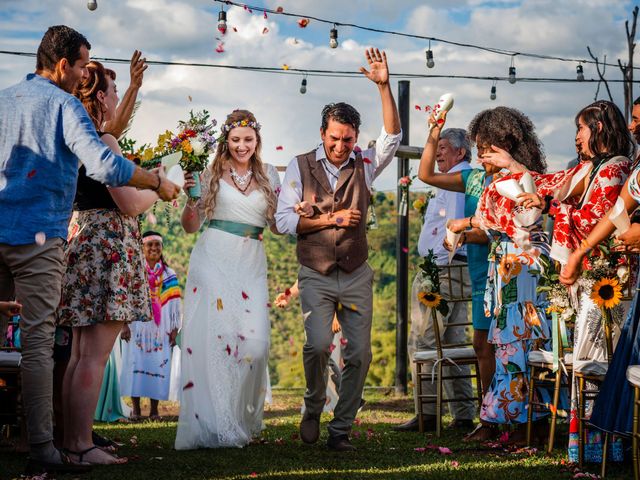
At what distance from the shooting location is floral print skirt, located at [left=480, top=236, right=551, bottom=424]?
620cm

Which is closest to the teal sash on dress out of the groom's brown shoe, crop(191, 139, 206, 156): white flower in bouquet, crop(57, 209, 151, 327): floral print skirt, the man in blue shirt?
crop(191, 139, 206, 156): white flower in bouquet

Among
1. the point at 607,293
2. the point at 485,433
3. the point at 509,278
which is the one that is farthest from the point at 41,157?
the point at 485,433

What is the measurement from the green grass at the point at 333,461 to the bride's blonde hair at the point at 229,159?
1.61m

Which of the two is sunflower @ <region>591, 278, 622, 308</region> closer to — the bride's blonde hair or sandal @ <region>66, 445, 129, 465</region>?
the bride's blonde hair

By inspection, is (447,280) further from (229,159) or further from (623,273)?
(623,273)

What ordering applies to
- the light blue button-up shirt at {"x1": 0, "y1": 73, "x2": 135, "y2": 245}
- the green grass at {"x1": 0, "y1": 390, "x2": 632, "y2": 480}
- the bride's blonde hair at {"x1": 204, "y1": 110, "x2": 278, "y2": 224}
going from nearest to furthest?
the light blue button-up shirt at {"x1": 0, "y1": 73, "x2": 135, "y2": 245}
the green grass at {"x1": 0, "y1": 390, "x2": 632, "y2": 480}
the bride's blonde hair at {"x1": 204, "y1": 110, "x2": 278, "y2": 224}

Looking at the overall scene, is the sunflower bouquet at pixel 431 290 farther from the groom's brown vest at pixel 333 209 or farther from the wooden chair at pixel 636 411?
the wooden chair at pixel 636 411

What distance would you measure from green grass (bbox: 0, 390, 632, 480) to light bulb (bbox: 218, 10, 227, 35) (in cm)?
509

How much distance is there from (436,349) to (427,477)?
2580 millimetres

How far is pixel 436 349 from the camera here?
7.55 m

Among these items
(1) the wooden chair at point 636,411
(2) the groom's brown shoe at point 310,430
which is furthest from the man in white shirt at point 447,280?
(1) the wooden chair at point 636,411

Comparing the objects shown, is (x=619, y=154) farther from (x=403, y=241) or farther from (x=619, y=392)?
(x=403, y=241)

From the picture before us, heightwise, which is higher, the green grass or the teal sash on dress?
the teal sash on dress

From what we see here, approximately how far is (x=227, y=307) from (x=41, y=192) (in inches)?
82.3
